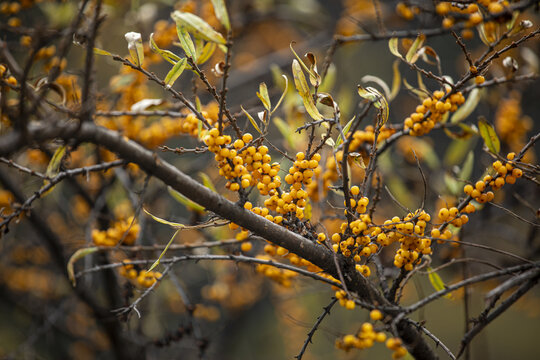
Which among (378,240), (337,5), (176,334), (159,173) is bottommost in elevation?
(176,334)

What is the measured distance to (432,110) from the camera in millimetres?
1276

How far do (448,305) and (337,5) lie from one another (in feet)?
12.5

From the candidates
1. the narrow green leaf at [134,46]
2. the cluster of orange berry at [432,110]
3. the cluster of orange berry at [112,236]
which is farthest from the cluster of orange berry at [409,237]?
the cluster of orange berry at [112,236]

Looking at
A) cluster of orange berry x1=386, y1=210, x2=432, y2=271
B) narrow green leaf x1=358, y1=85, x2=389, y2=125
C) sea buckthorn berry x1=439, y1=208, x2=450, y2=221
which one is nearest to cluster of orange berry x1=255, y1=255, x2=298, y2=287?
cluster of orange berry x1=386, y1=210, x2=432, y2=271

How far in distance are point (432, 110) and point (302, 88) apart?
1.56 feet

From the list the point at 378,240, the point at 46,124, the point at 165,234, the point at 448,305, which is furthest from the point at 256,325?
the point at 46,124

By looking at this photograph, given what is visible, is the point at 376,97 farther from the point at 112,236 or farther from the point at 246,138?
the point at 112,236

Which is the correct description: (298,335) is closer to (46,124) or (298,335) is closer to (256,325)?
(256,325)

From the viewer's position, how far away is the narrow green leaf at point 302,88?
1.13 m

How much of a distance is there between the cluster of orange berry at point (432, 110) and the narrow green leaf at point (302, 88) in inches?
14.8

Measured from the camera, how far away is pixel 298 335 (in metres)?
3.56

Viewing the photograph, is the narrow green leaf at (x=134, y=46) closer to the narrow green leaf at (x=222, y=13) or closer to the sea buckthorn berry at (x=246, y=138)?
the narrow green leaf at (x=222, y=13)

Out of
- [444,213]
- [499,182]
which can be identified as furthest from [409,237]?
[499,182]

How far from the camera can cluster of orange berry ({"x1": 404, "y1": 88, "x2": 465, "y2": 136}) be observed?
4.08ft
